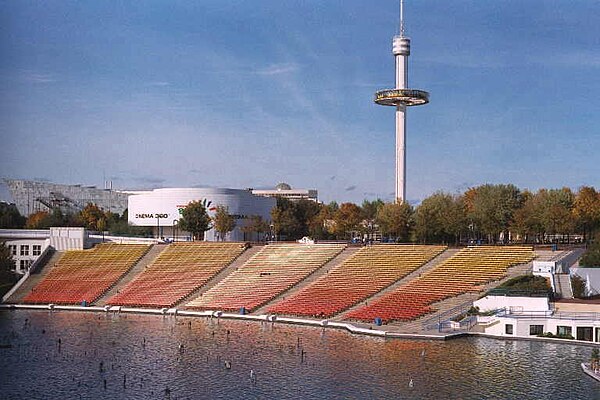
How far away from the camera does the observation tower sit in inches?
4360

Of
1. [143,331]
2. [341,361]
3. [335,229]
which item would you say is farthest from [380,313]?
[335,229]

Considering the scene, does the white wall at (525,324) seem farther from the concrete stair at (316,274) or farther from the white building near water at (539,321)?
the concrete stair at (316,274)

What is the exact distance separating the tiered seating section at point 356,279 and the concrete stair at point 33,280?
30282mm

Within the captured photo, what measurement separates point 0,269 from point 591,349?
63.8 metres

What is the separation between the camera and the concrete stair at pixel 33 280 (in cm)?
7900

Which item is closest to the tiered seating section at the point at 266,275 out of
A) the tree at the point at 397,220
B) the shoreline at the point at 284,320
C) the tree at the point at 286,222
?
the shoreline at the point at 284,320

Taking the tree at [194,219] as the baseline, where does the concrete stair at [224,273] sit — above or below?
below

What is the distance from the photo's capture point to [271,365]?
44844mm

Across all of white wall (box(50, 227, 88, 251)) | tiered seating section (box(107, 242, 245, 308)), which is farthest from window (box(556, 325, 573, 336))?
white wall (box(50, 227, 88, 251))

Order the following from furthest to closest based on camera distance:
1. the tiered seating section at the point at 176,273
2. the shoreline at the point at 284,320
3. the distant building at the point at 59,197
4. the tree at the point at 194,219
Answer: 1. the distant building at the point at 59,197
2. the tree at the point at 194,219
3. the tiered seating section at the point at 176,273
4. the shoreline at the point at 284,320

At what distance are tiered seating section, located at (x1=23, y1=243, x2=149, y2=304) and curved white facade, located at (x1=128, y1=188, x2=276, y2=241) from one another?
26738 millimetres

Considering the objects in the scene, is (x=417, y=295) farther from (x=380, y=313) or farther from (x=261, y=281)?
(x=261, y=281)

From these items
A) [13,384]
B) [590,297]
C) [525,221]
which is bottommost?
[13,384]

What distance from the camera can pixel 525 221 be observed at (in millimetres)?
87562
